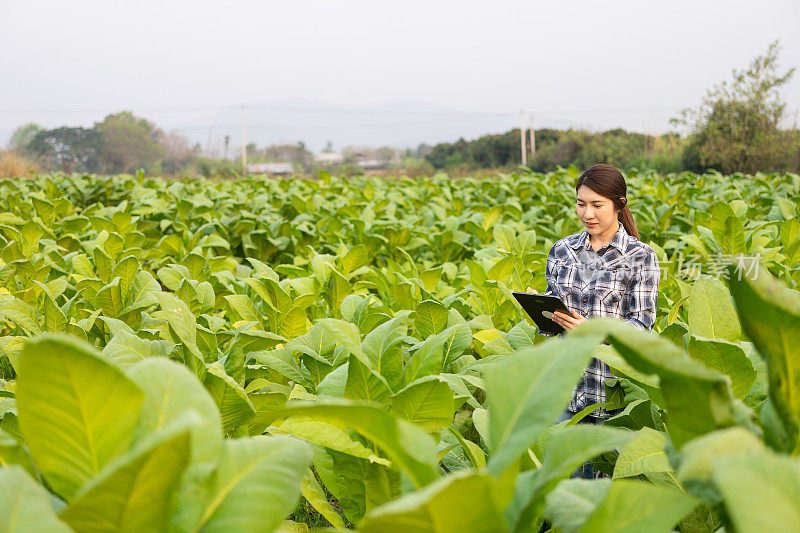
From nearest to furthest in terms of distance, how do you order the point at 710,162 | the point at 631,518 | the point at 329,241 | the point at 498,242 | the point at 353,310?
the point at 631,518, the point at 353,310, the point at 498,242, the point at 329,241, the point at 710,162

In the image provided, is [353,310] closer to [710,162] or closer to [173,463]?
[173,463]

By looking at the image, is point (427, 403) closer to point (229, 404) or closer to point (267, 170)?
point (229, 404)

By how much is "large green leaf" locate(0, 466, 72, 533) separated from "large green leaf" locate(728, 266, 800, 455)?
924 millimetres

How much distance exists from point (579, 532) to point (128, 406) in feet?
2.21

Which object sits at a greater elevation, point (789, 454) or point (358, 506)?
point (789, 454)

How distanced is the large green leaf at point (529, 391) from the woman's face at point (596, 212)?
2231 mm

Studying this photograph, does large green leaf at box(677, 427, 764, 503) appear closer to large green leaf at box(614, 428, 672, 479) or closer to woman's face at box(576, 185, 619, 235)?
large green leaf at box(614, 428, 672, 479)

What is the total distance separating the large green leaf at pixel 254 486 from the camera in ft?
2.93

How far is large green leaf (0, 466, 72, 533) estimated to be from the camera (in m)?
0.77

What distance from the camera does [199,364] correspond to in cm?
176

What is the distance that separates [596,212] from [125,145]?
37388mm

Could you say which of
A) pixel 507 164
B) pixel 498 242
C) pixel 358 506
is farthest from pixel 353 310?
pixel 507 164

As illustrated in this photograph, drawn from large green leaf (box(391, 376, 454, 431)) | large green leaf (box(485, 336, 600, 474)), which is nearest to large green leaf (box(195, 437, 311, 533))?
large green leaf (box(485, 336, 600, 474))

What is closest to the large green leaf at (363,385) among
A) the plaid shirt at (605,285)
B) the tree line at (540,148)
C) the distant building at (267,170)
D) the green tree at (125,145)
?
the plaid shirt at (605,285)
